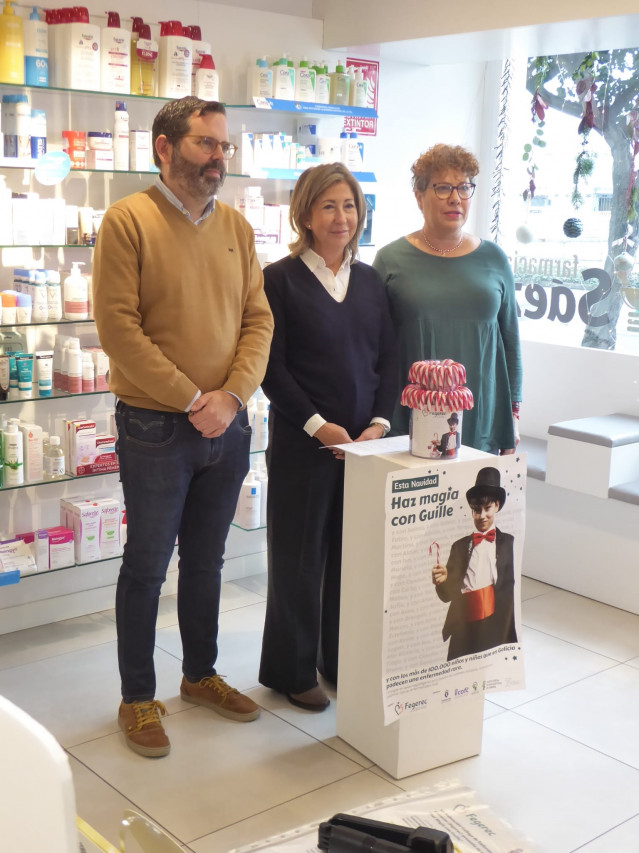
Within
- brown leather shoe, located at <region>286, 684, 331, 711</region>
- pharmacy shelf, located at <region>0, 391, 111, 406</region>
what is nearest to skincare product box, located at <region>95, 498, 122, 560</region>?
pharmacy shelf, located at <region>0, 391, 111, 406</region>

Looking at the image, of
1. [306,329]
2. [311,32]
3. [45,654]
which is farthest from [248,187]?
[45,654]

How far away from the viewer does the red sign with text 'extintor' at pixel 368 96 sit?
4305 mm

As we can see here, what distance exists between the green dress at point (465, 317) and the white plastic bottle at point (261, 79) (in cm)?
113

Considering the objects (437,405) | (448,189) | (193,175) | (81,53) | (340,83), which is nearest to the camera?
(437,405)

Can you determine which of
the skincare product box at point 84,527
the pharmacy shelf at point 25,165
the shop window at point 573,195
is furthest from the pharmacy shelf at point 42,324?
the shop window at point 573,195

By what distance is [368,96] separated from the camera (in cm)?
432

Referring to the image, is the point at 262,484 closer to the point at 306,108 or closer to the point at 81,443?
the point at 81,443

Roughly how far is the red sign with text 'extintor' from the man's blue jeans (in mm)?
1972

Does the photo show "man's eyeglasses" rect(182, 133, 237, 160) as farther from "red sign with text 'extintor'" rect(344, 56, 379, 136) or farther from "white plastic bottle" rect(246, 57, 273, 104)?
"red sign with text 'extintor'" rect(344, 56, 379, 136)

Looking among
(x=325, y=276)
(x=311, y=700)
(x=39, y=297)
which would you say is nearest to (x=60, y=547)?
(x=39, y=297)

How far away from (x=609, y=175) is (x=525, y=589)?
195 cm

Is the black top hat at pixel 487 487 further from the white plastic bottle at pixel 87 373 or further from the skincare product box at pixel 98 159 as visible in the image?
the skincare product box at pixel 98 159

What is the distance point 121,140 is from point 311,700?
2.11m

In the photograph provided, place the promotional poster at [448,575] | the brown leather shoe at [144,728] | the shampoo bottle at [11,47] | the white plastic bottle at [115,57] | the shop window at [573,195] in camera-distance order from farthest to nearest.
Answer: the shop window at [573,195], the white plastic bottle at [115,57], the shampoo bottle at [11,47], the brown leather shoe at [144,728], the promotional poster at [448,575]
